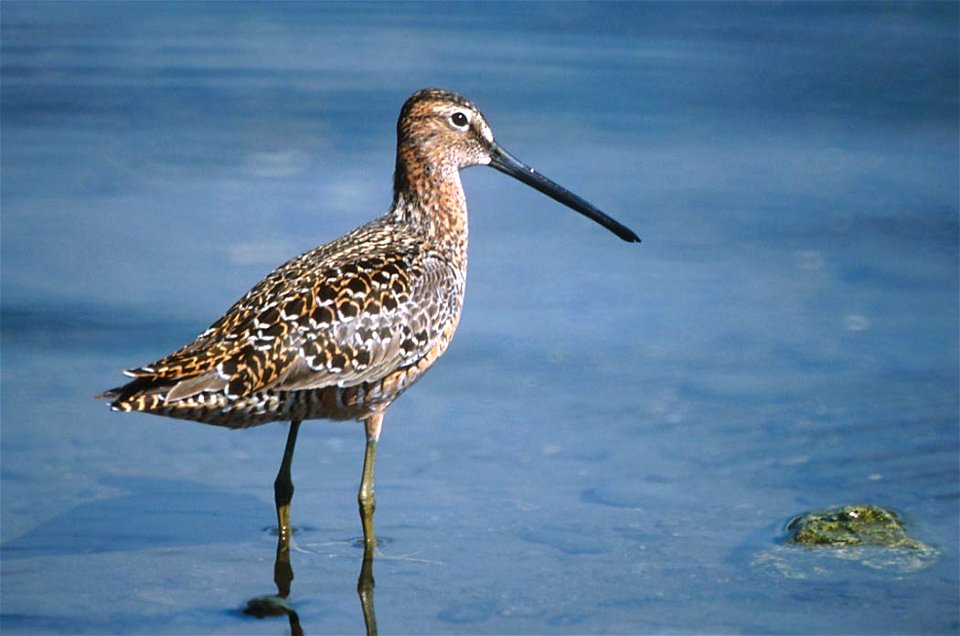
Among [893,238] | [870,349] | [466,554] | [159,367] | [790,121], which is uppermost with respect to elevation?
[790,121]

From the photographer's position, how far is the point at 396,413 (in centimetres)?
659

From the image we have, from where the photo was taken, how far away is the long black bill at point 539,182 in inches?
243

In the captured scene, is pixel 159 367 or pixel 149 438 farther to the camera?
pixel 149 438

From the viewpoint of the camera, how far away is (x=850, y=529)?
18.3ft

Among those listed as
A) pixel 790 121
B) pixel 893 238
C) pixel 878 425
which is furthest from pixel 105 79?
pixel 878 425

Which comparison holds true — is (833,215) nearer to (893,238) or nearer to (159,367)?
(893,238)

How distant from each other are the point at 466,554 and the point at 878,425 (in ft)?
6.22

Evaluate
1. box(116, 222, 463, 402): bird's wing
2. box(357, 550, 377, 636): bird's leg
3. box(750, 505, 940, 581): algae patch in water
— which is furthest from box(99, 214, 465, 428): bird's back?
box(750, 505, 940, 581): algae patch in water

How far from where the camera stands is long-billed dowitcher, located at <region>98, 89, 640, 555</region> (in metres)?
5.08

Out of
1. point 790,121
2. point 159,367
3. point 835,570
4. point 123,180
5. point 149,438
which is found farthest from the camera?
point 790,121

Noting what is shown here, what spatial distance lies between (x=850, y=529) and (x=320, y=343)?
1868mm

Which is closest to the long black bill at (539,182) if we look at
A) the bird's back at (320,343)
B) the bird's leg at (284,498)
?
the bird's back at (320,343)

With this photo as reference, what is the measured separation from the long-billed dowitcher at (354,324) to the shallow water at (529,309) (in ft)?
1.62

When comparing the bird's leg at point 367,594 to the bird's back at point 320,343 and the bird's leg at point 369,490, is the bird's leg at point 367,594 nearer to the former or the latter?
the bird's leg at point 369,490
